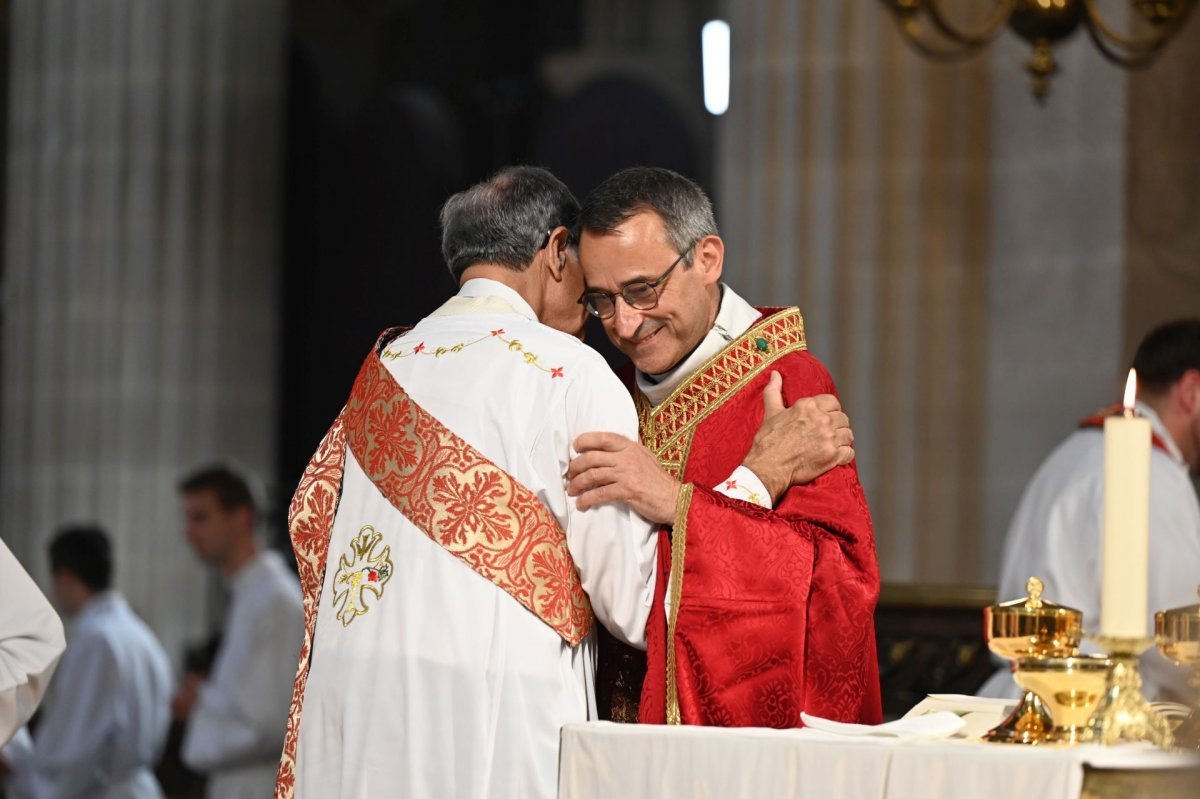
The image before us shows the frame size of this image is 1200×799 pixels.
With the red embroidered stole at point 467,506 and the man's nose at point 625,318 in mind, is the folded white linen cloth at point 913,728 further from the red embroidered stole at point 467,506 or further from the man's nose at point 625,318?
the man's nose at point 625,318

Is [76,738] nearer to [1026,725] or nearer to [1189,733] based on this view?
[1026,725]

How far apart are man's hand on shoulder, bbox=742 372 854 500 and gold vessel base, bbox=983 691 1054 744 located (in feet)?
2.54

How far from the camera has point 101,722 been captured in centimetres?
696

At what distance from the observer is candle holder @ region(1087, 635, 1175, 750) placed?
2254 mm

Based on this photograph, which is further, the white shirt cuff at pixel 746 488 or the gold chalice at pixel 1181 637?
the white shirt cuff at pixel 746 488

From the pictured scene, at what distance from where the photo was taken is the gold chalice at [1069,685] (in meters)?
2.29

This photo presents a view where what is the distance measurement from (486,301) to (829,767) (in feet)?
3.57

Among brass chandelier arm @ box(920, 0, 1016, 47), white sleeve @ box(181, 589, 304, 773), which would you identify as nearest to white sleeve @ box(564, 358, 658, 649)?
brass chandelier arm @ box(920, 0, 1016, 47)

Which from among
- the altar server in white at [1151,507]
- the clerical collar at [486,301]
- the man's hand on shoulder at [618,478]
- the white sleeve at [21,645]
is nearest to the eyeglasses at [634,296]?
the clerical collar at [486,301]

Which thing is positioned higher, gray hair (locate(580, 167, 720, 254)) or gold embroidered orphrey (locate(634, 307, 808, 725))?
gray hair (locate(580, 167, 720, 254))

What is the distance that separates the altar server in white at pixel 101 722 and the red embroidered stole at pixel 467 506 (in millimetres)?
4118

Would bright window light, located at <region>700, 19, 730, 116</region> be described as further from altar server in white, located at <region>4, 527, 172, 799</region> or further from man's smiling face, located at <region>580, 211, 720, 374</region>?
man's smiling face, located at <region>580, 211, 720, 374</region>

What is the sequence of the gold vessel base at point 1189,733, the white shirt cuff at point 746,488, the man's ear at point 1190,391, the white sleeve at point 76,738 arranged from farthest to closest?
the white sleeve at point 76,738 < the man's ear at point 1190,391 < the white shirt cuff at point 746,488 < the gold vessel base at point 1189,733

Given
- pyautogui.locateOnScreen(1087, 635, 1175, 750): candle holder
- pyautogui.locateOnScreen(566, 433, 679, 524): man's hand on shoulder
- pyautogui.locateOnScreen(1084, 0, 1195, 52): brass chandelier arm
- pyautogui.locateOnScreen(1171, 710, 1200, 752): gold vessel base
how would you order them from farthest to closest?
pyautogui.locateOnScreen(1084, 0, 1195, 52): brass chandelier arm → pyautogui.locateOnScreen(566, 433, 679, 524): man's hand on shoulder → pyautogui.locateOnScreen(1087, 635, 1175, 750): candle holder → pyautogui.locateOnScreen(1171, 710, 1200, 752): gold vessel base
